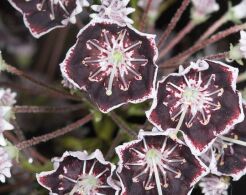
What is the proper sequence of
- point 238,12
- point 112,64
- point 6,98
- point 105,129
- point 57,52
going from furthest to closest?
point 57,52
point 105,129
point 238,12
point 6,98
point 112,64

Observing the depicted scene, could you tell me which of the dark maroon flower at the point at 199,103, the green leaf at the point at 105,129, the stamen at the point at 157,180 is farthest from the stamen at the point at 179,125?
the green leaf at the point at 105,129

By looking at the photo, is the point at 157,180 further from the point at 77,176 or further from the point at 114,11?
the point at 114,11

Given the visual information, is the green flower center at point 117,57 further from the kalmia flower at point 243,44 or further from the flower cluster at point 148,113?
the kalmia flower at point 243,44

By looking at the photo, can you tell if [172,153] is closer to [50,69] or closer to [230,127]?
[230,127]

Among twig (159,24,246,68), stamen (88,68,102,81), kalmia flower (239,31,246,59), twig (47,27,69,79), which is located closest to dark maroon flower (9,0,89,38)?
stamen (88,68,102,81)

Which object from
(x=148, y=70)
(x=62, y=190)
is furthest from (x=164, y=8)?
(x=62, y=190)

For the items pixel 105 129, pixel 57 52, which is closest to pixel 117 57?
pixel 105 129
